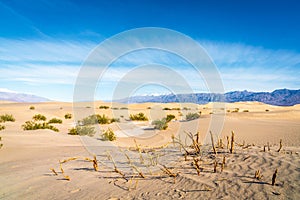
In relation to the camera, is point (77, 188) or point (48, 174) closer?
point (77, 188)

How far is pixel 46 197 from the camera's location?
3412 millimetres

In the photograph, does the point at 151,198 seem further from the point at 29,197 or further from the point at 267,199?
the point at 29,197

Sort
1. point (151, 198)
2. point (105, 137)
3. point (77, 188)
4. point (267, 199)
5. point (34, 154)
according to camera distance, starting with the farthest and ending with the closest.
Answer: point (105, 137)
point (34, 154)
point (77, 188)
point (151, 198)
point (267, 199)

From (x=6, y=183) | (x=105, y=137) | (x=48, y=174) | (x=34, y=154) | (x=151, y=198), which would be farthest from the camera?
(x=105, y=137)

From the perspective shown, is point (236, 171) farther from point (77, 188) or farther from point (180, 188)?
point (77, 188)

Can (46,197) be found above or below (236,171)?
below

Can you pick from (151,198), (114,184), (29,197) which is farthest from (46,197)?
(151,198)

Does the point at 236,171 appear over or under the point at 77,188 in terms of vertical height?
over

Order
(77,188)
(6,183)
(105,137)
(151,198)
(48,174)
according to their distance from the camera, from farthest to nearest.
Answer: (105,137), (48,174), (6,183), (77,188), (151,198)

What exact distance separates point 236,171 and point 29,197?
3.43m

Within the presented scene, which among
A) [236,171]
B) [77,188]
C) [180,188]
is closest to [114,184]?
[77,188]

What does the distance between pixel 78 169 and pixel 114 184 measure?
4.58 feet

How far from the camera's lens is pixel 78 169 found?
4.75 meters

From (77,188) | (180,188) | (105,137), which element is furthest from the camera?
(105,137)
